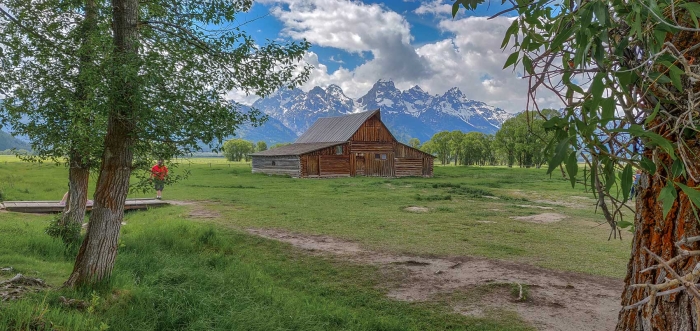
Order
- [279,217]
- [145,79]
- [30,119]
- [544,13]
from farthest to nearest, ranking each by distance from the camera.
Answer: [279,217] < [30,119] < [145,79] < [544,13]

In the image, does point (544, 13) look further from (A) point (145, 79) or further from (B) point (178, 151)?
(B) point (178, 151)

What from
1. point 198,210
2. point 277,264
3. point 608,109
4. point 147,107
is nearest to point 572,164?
point 608,109

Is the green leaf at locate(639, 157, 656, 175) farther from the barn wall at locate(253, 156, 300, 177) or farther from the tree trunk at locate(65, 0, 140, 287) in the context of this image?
the barn wall at locate(253, 156, 300, 177)

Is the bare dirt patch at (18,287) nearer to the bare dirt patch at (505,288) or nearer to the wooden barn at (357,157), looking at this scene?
the bare dirt patch at (505,288)

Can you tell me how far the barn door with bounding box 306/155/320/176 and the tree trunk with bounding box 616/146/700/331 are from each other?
36.2m

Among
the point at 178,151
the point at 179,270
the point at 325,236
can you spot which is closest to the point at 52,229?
the point at 179,270

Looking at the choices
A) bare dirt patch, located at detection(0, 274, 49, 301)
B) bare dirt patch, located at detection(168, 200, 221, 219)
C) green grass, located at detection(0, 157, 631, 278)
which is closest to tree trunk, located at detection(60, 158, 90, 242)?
green grass, located at detection(0, 157, 631, 278)

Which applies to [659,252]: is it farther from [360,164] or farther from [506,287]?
[360,164]

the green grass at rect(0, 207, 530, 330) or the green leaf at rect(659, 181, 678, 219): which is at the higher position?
the green leaf at rect(659, 181, 678, 219)

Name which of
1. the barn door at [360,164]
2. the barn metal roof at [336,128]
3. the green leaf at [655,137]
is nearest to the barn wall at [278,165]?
the barn metal roof at [336,128]

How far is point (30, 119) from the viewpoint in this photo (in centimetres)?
661

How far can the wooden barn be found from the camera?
38344mm

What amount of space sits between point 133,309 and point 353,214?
1051 cm

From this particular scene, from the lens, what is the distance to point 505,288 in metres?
6.53
